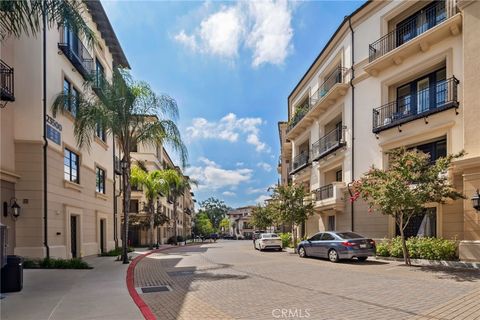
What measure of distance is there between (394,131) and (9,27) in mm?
16687

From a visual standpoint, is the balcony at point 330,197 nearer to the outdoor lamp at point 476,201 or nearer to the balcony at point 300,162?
the balcony at point 300,162

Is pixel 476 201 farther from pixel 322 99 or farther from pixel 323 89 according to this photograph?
pixel 323 89

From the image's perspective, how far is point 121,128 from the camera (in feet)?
57.9

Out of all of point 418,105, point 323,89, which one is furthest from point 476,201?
point 323,89

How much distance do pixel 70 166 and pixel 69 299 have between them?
11.7 m

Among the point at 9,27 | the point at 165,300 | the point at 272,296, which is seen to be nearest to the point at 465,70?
the point at 272,296

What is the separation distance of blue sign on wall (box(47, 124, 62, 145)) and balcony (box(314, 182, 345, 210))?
15.4 m

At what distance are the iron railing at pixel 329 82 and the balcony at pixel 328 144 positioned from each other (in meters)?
2.81

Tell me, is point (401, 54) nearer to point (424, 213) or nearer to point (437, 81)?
point (437, 81)

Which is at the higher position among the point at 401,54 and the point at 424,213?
the point at 401,54

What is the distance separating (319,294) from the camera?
9117mm

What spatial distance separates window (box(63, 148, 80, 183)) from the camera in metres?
18.3

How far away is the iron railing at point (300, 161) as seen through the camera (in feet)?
103

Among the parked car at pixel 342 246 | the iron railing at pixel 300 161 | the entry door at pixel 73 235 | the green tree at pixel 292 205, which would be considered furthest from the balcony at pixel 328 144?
the entry door at pixel 73 235
